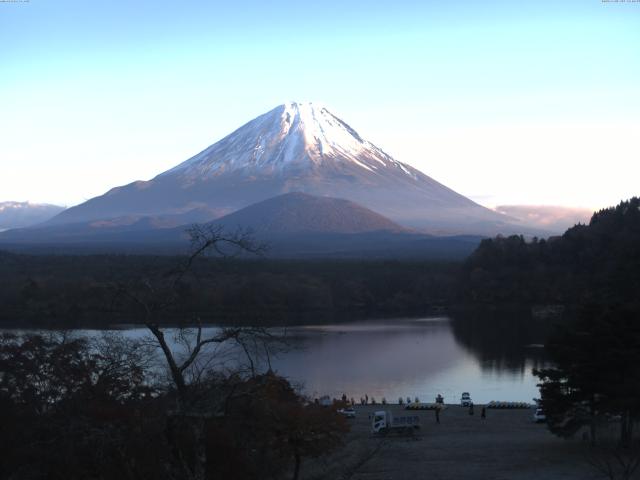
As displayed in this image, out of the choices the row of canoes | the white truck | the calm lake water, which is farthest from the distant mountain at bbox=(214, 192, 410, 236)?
the white truck

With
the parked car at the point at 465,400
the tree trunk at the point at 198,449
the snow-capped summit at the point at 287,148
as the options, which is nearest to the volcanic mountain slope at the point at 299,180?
the snow-capped summit at the point at 287,148

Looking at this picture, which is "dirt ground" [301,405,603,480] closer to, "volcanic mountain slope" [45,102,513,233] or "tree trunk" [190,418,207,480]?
"tree trunk" [190,418,207,480]

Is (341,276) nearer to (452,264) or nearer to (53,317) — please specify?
(452,264)

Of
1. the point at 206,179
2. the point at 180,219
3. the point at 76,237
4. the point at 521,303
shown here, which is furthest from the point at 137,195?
the point at 521,303

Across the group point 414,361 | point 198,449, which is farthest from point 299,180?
point 198,449

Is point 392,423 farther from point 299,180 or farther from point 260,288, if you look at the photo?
point 299,180

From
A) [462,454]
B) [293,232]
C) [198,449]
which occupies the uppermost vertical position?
[293,232]
